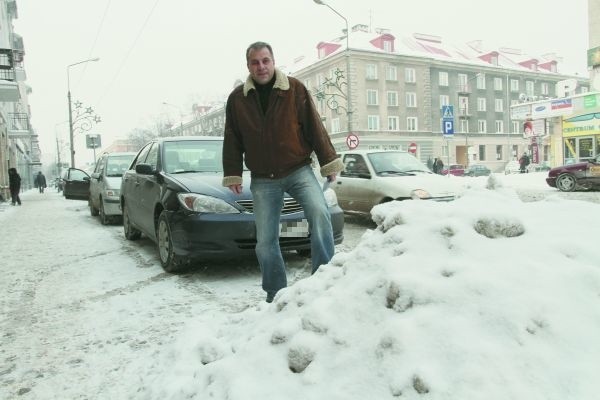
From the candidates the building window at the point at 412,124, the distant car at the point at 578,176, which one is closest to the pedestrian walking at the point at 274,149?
the distant car at the point at 578,176

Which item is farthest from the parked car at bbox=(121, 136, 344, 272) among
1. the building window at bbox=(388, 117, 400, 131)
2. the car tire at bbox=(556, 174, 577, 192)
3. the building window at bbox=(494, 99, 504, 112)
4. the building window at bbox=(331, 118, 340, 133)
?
the building window at bbox=(494, 99, 504, 112)

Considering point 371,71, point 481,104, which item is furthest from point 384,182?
point 481,104

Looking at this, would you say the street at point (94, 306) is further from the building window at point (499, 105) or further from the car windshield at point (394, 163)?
the building window at point (499, 105)

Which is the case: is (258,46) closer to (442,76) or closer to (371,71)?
(371,71)

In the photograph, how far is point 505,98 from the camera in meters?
57.6

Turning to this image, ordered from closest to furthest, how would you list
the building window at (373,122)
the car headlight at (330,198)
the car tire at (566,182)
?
the car headlight at (330,198)
the car tire at (566,182)
the building window at (373,122)

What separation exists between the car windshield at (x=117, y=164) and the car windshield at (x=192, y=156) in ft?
17.5

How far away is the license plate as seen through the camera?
4961 mm

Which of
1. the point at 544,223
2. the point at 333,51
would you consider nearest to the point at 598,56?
the point at 333,51

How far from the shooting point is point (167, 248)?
538cm

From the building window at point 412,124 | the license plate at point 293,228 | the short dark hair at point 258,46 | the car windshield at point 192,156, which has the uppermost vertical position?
the building window at point 412,124

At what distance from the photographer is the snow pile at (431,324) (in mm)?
1637

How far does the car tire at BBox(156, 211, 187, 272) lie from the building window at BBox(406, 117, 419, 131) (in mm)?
47681

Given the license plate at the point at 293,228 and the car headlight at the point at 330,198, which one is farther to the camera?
the car headlight at the point at 330,198
